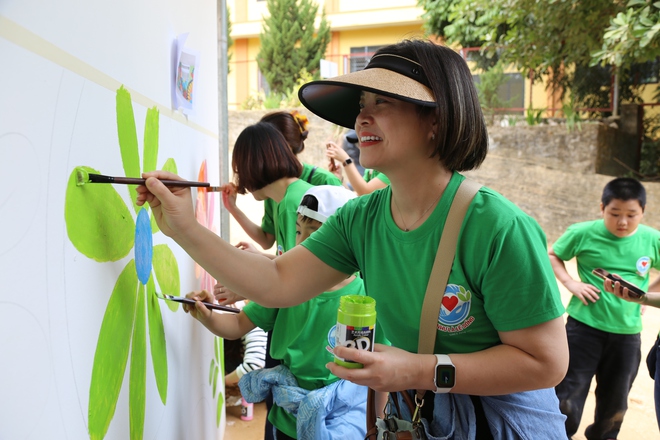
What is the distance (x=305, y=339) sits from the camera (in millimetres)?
2012

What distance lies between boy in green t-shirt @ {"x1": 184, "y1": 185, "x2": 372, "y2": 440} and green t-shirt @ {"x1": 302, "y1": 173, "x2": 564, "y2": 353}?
52cm

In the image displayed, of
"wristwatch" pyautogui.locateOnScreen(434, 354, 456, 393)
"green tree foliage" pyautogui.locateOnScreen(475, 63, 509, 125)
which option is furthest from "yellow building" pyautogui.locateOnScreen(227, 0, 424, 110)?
"wristwatch" pyautogui.locateOnScreen(434, 354, 456, 393)

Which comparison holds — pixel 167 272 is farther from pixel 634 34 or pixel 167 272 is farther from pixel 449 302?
pixel 634 34

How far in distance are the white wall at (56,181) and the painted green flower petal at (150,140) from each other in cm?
6

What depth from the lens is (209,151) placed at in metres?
2.79

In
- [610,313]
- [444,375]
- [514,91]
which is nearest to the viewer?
[444,375]

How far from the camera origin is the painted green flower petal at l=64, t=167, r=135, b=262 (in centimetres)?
99

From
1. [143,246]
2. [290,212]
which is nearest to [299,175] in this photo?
[290,212]

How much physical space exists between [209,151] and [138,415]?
1642 mm

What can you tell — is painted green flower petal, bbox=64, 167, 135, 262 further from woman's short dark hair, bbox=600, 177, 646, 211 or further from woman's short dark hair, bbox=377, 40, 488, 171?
woman's short dark hair, bbox=600, 177, 646, 211

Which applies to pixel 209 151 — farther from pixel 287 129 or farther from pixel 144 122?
pixel 144 122

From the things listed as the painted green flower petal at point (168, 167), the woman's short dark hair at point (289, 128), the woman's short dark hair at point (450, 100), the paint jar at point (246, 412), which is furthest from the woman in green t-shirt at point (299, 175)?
the woman's short dark hair at point (450, 100)

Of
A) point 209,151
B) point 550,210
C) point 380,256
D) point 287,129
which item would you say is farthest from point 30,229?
point 550,210

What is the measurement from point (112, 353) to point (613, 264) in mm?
2932
